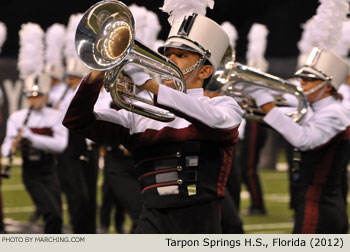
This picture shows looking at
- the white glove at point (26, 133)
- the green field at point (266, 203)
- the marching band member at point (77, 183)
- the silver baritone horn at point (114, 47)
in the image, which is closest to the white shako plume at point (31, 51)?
the white glove at point (26, 133)

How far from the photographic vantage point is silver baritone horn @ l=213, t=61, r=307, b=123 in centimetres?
464

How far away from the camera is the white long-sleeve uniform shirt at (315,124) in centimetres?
445

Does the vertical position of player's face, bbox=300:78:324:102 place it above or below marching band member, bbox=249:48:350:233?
above

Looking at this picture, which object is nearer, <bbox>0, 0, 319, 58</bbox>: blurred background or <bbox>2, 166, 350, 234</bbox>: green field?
<bbox>0, 0, 319, 58</bbox>: blurred background

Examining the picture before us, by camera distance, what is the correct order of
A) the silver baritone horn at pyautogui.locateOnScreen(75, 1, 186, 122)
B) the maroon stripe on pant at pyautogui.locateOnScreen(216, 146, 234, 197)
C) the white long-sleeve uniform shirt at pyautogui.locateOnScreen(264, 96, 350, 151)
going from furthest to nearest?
the white long-sleeve uniform shirt at pyautogui.locateOnScreen(264, 96, 350, 151) → the maroon stripe on pant at pyautogui.locateOnScreen(216, 146, 234, 197) → the silver baritone horn at pyautogui.locateOnScreen(75, 1, 186, 122)

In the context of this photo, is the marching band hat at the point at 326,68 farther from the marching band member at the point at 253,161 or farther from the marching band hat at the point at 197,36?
the marching band member at the point at 253,161

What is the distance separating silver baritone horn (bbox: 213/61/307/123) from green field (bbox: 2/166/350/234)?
2740mm

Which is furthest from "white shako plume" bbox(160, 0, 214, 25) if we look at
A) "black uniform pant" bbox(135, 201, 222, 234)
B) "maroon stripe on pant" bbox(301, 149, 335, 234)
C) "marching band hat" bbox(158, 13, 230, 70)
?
"maroon stripe on pant" bbox(301, 149, 335, 234)

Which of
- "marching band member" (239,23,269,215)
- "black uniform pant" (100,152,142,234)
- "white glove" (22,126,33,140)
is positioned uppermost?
"white glove" (22,126,33,140)

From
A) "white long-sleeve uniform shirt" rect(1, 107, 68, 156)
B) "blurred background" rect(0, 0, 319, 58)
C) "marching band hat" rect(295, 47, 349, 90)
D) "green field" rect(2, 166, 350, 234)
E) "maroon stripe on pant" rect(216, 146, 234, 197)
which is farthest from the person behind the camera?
"green field" rect(2, 166, 350, 234)

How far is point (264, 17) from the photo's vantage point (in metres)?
11.8

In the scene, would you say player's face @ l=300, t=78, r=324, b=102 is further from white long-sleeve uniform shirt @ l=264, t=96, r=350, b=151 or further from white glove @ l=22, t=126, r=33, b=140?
white glove @ l=22, t=126, r=33, b=140

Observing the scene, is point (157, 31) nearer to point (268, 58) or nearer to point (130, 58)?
point (130, 58)

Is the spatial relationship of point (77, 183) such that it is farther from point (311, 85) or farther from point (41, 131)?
point (311, 85)
